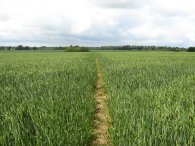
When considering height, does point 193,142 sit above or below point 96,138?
above

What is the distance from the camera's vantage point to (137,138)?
4.79 meters

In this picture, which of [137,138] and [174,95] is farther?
[174,95]

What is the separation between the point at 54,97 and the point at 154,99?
2.11m

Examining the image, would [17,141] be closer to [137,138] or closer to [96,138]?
[137,138]

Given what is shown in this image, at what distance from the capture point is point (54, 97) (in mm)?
7902

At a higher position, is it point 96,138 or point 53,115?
point 53,115

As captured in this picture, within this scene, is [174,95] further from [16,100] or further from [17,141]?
[17,141]

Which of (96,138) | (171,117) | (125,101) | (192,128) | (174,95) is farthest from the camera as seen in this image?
(174,95)

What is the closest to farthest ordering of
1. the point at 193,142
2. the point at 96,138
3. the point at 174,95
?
1. the point at 193,142
2. the point at 96,138
3. the point at 174,95

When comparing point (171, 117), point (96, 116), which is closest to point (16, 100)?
point (96, 116)

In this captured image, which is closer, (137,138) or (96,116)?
(137,138)

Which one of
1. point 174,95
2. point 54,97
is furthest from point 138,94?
point 54,97

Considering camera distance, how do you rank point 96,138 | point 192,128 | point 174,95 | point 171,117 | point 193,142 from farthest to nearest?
point 174,95 → point 96,138 → point 171,117 → point 192,128 → point 193,142

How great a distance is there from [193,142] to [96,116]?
4.11 meters
